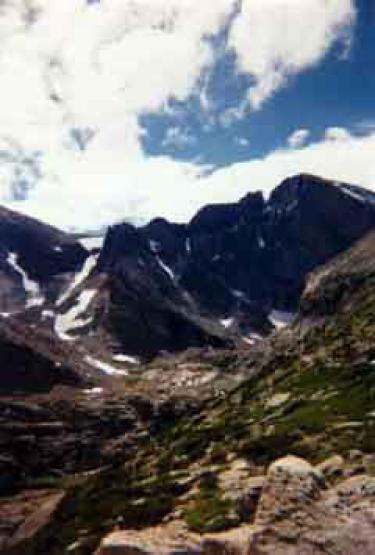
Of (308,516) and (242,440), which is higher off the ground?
(308,516)

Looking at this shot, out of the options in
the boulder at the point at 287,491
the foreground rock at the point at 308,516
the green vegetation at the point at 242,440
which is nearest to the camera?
the foreground rock at the point at 308,516

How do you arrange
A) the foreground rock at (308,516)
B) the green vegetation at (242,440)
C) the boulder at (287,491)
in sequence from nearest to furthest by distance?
the foreground rock at (308,516) → the boulder at (287,491) → the green vegetation at (242,440)

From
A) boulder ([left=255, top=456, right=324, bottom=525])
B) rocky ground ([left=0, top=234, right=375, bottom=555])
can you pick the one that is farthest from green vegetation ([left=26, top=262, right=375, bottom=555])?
boulder ([left=255, top=456, right=324, bottom=525])

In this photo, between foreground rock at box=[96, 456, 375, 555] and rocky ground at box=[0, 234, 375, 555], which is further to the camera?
rocky ground at box=[0, 234, 375, 555]

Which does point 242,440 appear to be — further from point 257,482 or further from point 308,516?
point 308,516

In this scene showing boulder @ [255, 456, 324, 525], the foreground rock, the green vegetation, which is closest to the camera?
the foreground rock

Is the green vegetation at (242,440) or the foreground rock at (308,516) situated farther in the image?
the green vegetation at (242,440)

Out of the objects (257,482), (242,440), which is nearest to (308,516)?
(257,482)

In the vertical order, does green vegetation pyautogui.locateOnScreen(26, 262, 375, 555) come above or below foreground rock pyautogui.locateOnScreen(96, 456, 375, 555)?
below

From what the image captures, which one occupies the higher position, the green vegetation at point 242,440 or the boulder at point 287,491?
the boulder at point 287,491

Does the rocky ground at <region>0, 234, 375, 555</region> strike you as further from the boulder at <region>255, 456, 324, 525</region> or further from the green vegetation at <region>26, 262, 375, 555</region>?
the green vegetation at <region>26, 262, 375, 555</region>

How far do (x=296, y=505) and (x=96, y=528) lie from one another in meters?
79.2

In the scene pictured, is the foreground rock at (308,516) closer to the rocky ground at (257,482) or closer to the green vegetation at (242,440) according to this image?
the rocky ground at (257,482)

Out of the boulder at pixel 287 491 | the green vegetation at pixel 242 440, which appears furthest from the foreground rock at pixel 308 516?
the green vegetation at pixel 242 440
